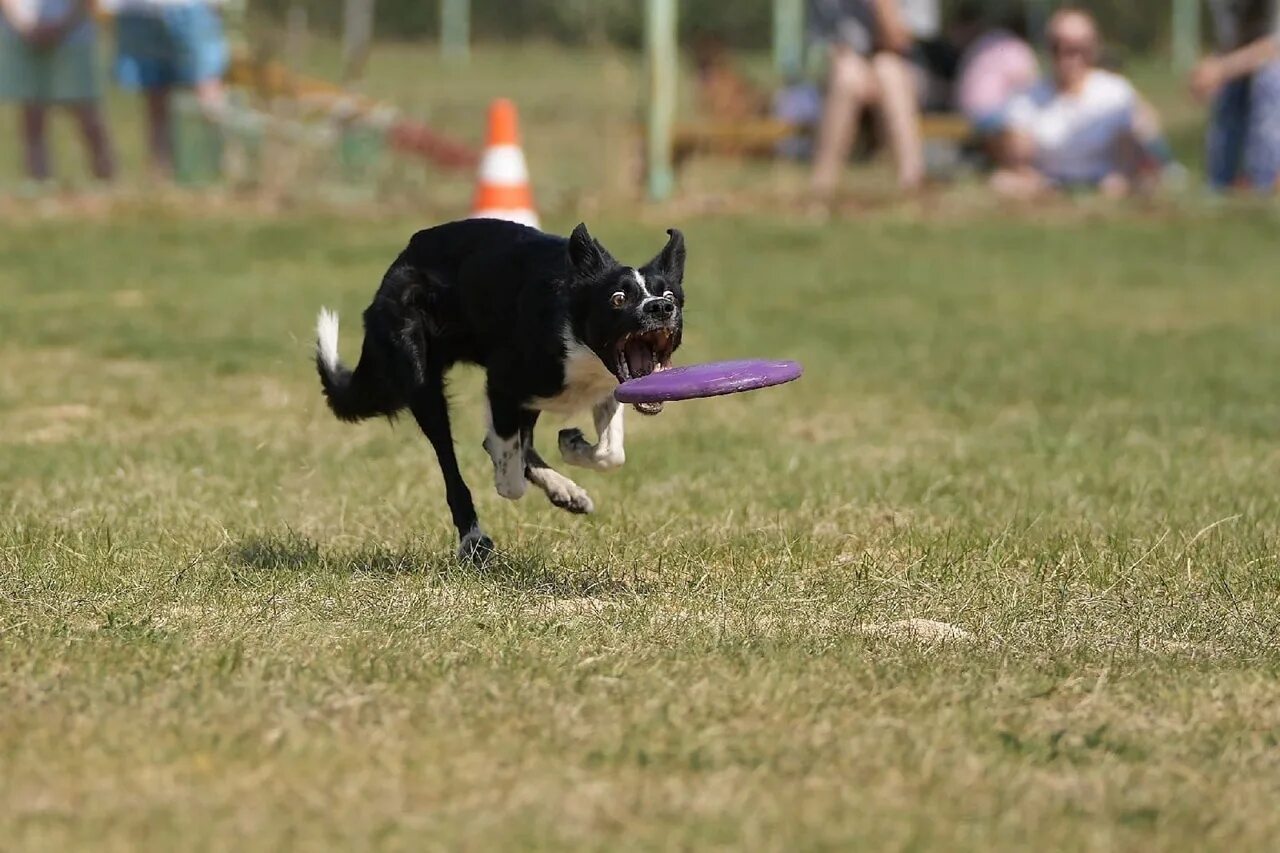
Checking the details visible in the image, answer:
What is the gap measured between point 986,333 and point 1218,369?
1.56 metres

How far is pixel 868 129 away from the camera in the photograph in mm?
20828

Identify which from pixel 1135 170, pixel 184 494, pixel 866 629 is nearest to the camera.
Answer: pixel 866 629

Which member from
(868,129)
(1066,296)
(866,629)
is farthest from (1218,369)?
(868,129)

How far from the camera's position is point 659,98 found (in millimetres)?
16641

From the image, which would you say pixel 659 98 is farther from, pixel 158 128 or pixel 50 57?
pixel 50 57

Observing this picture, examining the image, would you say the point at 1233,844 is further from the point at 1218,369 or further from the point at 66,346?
the point at 66,346

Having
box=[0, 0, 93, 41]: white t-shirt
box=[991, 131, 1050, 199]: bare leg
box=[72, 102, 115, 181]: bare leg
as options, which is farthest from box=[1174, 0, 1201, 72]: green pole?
box=[0, 0, 93, 41]: white t-shirt

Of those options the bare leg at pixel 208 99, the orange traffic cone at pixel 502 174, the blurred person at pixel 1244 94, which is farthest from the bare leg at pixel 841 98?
the bare leg at pixel 208 99

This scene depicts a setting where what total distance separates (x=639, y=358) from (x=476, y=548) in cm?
90

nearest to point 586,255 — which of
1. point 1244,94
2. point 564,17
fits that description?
point 1244,94

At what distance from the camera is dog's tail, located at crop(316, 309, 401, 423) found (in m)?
7.05

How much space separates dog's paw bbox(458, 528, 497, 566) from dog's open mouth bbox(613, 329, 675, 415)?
2.58ft

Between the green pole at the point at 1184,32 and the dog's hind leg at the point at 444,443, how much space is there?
97.2ft

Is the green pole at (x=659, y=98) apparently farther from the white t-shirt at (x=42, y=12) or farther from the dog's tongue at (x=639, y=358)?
the dog's tongue at (x=639, y=358)
